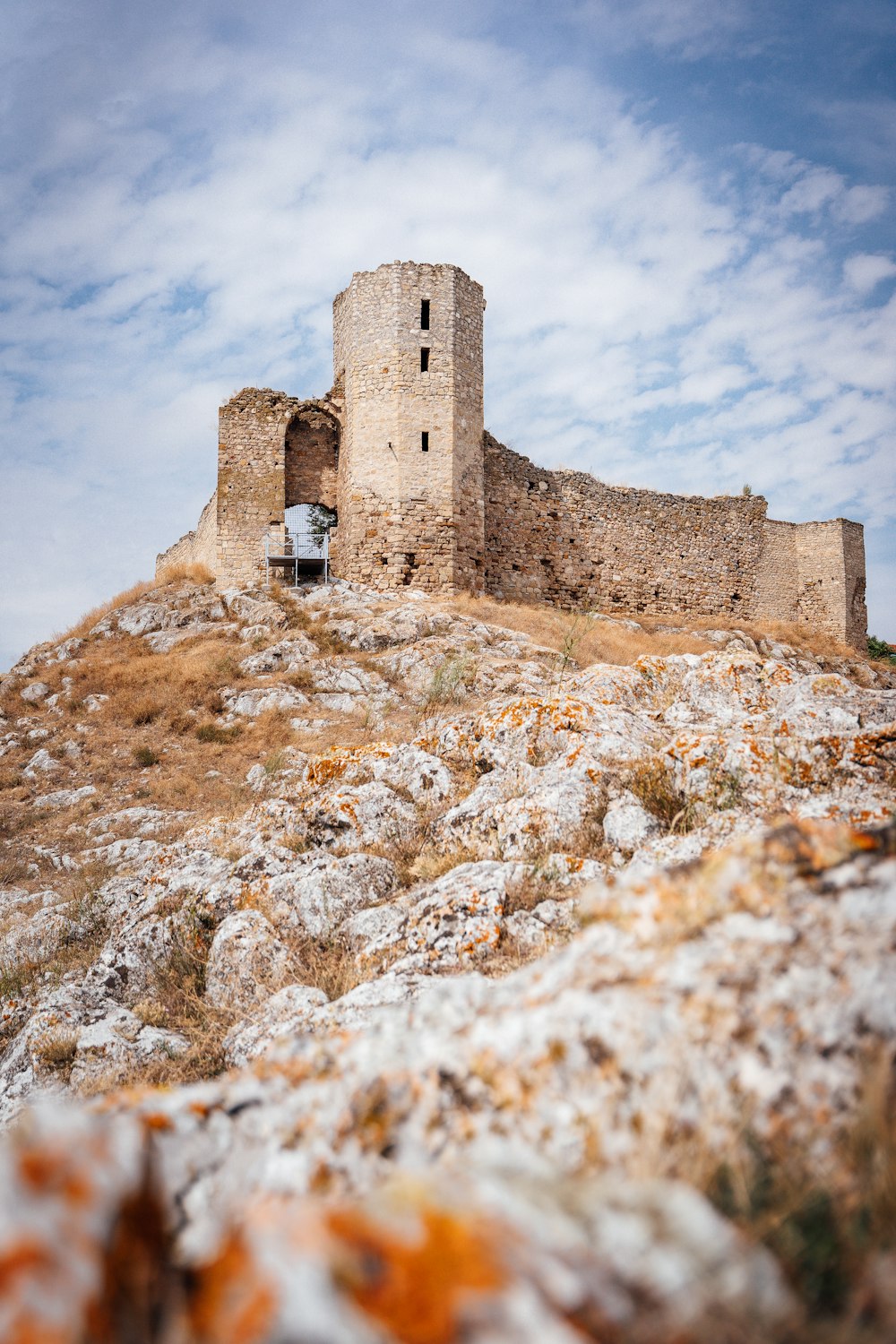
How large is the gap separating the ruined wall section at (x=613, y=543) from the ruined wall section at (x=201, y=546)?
6.83 m

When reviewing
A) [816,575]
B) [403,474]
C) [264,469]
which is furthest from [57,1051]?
[816,575]

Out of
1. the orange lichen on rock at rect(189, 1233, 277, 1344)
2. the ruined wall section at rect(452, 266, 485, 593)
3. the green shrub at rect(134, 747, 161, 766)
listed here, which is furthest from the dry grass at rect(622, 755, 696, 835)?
the ruined wall section at rect(452, 266, 485, 593)

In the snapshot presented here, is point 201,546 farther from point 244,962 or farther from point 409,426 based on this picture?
point 244,962

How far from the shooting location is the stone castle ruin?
1864cm

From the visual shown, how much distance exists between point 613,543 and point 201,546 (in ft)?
37.6

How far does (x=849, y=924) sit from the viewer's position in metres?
1.65

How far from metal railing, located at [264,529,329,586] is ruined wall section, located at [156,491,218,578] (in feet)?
4.40

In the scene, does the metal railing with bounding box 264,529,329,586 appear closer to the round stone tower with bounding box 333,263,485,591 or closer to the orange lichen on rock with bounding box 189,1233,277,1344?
the round stone tower with bounding box 333,263,485,591

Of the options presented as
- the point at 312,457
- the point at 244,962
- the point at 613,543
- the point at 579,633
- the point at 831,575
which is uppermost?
the point at 312,457

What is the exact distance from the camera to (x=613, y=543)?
2338cm

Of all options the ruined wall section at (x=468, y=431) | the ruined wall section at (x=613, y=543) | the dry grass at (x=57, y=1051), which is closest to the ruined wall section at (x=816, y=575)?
the ruined wall section at (x=613, y=543)

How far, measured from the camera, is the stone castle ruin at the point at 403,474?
1864 cm

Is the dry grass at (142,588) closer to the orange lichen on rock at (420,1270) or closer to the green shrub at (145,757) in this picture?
the green shrub at (145,757)

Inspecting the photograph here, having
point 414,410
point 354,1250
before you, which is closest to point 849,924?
point 354,1250
